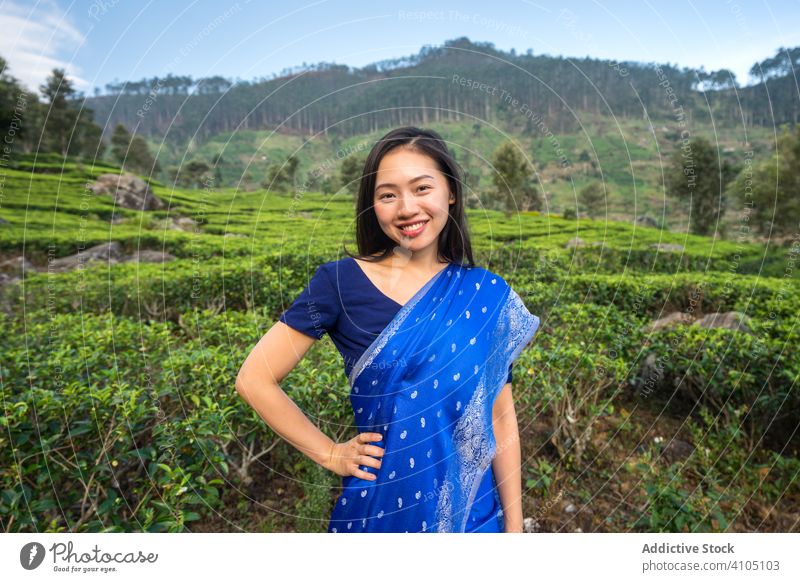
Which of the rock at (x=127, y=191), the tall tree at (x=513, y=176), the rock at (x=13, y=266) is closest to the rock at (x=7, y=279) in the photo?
the rock at (x=13, y=266)

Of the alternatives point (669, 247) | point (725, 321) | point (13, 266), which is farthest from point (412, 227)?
point (13, 266)

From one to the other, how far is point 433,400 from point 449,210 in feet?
2.18

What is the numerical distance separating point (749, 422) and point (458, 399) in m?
2.62

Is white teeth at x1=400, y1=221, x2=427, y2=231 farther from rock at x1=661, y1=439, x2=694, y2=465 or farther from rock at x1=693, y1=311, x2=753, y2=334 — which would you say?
rock at x1=693, y1=311, x2=753, y2=334

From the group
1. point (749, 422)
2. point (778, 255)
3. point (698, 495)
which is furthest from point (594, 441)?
point (778, 255)

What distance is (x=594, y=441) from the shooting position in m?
3.22

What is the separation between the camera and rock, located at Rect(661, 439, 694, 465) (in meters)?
3.08

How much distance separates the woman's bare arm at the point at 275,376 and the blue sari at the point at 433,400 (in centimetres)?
19

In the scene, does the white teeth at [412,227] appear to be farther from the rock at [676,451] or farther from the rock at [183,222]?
the rock at [183,222]

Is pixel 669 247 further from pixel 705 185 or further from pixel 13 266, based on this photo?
pixel 13 266

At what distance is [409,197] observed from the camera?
1.49 m
